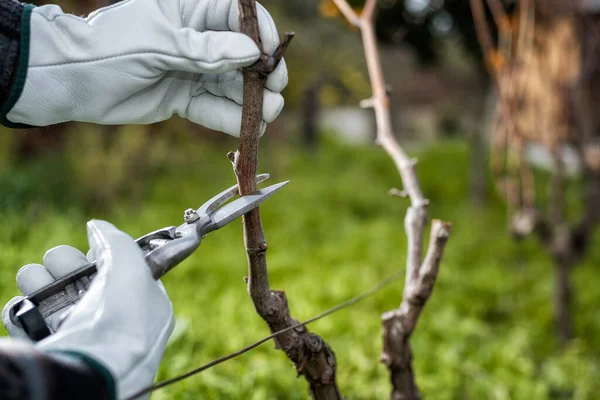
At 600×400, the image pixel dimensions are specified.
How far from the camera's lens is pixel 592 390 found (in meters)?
2.88

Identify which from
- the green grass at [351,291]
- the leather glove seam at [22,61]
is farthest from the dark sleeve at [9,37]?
the green grass at [351,291]


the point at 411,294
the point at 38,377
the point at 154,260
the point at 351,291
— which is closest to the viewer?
the point at 38,377

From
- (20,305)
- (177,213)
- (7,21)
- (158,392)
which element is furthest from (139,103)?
(177,213)

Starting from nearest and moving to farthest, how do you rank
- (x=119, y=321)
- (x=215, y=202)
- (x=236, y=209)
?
(x=119, y=321) < (x=236, y=209) < (x=215, y=202)

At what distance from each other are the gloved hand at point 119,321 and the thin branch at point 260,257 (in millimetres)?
299

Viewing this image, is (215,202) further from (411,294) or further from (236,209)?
(411,294)

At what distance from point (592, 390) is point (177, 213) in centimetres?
369

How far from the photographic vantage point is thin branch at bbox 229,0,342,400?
1087 millimetres

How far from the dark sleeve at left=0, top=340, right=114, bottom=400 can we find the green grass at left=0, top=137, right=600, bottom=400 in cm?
160

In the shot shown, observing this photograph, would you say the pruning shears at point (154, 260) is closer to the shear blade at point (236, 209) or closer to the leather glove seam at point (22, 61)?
the shear blade at point (236, 209)

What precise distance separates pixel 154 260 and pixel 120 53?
379 millimetres

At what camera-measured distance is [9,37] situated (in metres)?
1.03

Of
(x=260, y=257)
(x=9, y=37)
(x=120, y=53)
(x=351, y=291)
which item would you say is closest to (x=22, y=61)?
(x=9, y=37)

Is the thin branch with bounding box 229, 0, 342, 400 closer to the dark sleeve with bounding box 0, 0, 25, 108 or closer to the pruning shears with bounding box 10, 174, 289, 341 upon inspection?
the pruning shears with bounding box 10, 174, 289, 341
